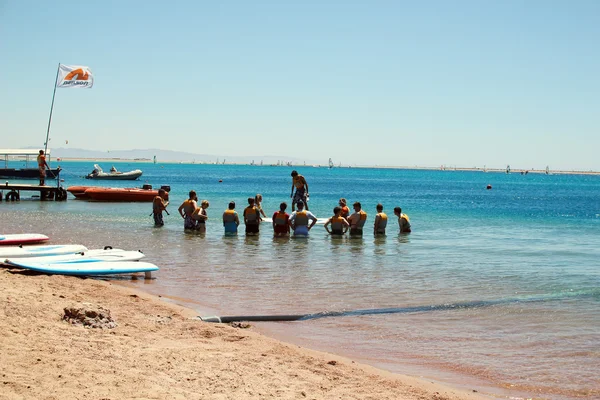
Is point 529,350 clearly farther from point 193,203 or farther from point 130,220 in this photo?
point 130,220

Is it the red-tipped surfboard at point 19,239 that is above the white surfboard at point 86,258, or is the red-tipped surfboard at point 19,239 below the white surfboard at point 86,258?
below

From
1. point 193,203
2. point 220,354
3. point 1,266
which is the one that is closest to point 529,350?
point 220,354

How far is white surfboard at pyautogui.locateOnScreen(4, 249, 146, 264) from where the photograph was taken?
12.4m

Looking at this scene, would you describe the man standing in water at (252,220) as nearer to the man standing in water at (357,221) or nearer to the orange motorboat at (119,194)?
the man standing in water at (357,221)

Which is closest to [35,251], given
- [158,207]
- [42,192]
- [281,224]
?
[281,224]

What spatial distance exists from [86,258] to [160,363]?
7.04 metres

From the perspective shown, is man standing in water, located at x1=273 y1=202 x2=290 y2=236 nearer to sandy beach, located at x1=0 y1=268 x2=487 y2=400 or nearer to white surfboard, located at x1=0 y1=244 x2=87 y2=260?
white surfboard, located at x1=0 y1=244 x2=87 y2=260

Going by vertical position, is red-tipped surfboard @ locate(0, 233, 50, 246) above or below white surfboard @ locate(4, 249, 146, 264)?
below

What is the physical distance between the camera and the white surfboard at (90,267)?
1168cm

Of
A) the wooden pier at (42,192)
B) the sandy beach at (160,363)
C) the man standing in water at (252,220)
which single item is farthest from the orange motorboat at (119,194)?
the sandy beach at (160,363)

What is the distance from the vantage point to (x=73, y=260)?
41.5ft

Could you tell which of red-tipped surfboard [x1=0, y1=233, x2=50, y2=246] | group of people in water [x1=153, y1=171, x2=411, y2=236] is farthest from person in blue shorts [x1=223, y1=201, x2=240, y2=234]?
red-tipped surfboard [x1=0, y1=233, x2=50, y2=246]

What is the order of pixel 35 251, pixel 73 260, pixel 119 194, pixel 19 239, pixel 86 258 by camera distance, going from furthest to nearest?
pixel 119 194 → pixel 19 239 → pixel 35 251 → pixel 86 258 → pixel 73 260

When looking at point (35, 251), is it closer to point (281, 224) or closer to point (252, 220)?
point (252, 220)
